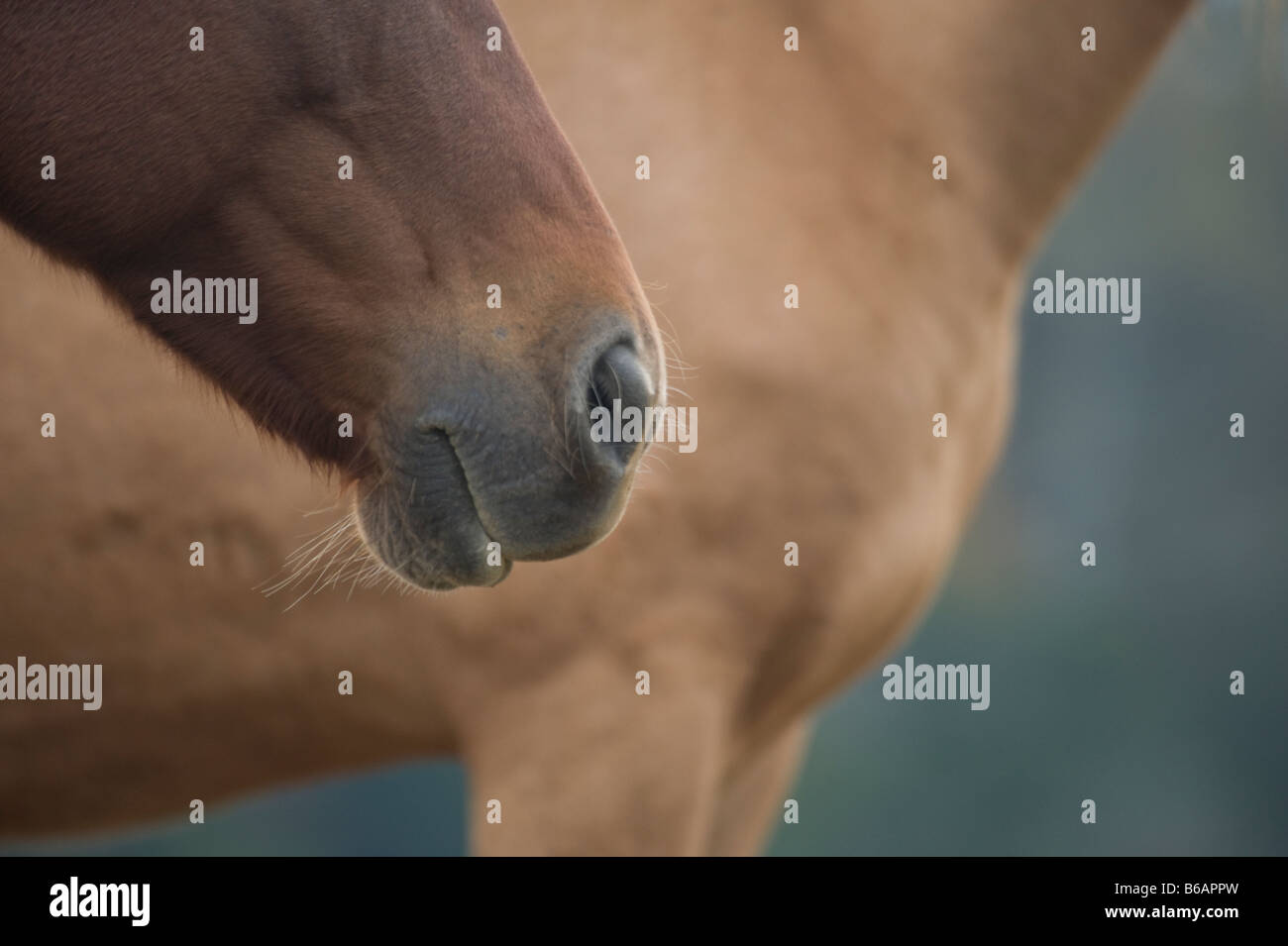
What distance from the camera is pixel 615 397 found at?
780mm

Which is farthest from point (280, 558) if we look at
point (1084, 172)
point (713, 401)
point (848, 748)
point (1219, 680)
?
point (1219, 680)

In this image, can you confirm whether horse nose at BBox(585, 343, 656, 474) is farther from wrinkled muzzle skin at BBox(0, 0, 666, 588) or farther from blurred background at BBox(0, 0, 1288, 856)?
blurred background at BBox(0, 0, 1288, 856)

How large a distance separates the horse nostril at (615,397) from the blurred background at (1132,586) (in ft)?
11.9

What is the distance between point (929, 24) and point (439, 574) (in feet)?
3.15

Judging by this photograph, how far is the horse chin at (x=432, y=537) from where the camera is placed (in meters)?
0.80

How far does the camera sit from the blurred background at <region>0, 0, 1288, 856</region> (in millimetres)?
4414

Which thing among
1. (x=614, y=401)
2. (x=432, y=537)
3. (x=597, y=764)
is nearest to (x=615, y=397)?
(x=614, y=401)

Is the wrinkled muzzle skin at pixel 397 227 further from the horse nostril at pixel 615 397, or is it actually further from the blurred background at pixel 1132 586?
the blurred background at pixel 1132 586

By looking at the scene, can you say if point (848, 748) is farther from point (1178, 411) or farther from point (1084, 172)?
point (1084, 172)

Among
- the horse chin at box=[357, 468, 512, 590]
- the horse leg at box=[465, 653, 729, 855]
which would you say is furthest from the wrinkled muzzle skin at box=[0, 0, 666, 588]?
the horse leg at box=[465, 653, 729, 855]

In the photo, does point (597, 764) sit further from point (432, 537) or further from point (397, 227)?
point (397, 227)

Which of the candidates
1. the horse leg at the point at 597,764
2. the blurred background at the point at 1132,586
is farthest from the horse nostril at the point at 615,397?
the blurred background at the point at 1132,586

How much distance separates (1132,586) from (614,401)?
4.31 metres

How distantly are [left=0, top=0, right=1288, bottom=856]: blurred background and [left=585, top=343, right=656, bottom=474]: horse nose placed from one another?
3625 millimetres
